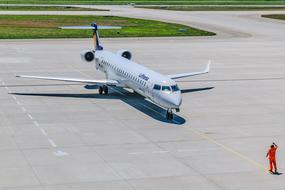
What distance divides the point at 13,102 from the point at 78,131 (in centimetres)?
956

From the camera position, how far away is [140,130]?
114 ft

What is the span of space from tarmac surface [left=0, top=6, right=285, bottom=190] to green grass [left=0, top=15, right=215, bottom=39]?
20.8 metres

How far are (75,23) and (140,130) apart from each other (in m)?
65.1

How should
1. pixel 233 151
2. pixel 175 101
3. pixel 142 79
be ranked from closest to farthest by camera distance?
1. pixel 233 151
2. pixel 175 101
3. pixel 142 79

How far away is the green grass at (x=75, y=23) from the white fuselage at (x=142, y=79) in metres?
37.6

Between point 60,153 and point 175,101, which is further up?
point 175,101

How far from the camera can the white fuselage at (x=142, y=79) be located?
36.4 meters

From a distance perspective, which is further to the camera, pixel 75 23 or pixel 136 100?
pixel 75 23

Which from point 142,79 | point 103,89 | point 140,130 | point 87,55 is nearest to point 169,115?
point 140,130

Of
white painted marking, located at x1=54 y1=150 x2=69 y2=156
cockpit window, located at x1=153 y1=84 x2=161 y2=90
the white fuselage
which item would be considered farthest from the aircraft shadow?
white painted marking, located at x1=54 y1=150 x2=69 y2=156

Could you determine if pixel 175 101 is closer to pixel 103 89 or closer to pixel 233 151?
pixel 233 151

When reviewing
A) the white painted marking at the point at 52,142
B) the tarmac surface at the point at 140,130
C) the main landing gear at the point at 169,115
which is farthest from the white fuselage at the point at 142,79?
the white painted marking at the point at 52,142

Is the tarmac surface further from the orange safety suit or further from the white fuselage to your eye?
the white fuselage

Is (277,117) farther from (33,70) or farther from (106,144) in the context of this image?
(33,70)
